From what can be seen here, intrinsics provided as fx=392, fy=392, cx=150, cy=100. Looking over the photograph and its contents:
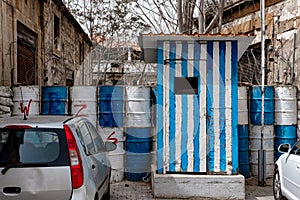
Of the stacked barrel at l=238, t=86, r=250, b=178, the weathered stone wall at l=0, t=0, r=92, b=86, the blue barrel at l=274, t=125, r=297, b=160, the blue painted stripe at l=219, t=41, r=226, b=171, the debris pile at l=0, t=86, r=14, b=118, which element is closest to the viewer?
the blue painted stripe at l=219, t=41, r=226, b=171

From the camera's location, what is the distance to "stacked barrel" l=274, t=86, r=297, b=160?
9219mm

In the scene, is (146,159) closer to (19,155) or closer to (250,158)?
(250,158)

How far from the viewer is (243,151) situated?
9.09 meters

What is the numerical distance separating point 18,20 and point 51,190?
728 centimetres

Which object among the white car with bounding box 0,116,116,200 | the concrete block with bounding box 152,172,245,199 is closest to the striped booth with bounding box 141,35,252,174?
the concrete block with bounding box 152,172,245,199

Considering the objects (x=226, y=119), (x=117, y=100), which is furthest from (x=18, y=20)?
(x=226, y=119)

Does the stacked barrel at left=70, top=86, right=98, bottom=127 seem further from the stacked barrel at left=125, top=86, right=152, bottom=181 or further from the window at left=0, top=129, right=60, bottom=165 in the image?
the window at left=0, top=129, right=60, bottom=165

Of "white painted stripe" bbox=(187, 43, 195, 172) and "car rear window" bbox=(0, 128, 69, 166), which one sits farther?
"white painted stripe" bbox=(187, 43, 195, 172)

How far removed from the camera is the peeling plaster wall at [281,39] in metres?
11.2

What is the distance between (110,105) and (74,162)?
4.54m

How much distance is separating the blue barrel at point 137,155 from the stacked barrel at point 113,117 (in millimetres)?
183

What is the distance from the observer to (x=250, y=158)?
9.26 m

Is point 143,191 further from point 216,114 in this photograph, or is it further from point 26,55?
point 26,55

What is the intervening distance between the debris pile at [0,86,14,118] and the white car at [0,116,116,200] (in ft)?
12.3
